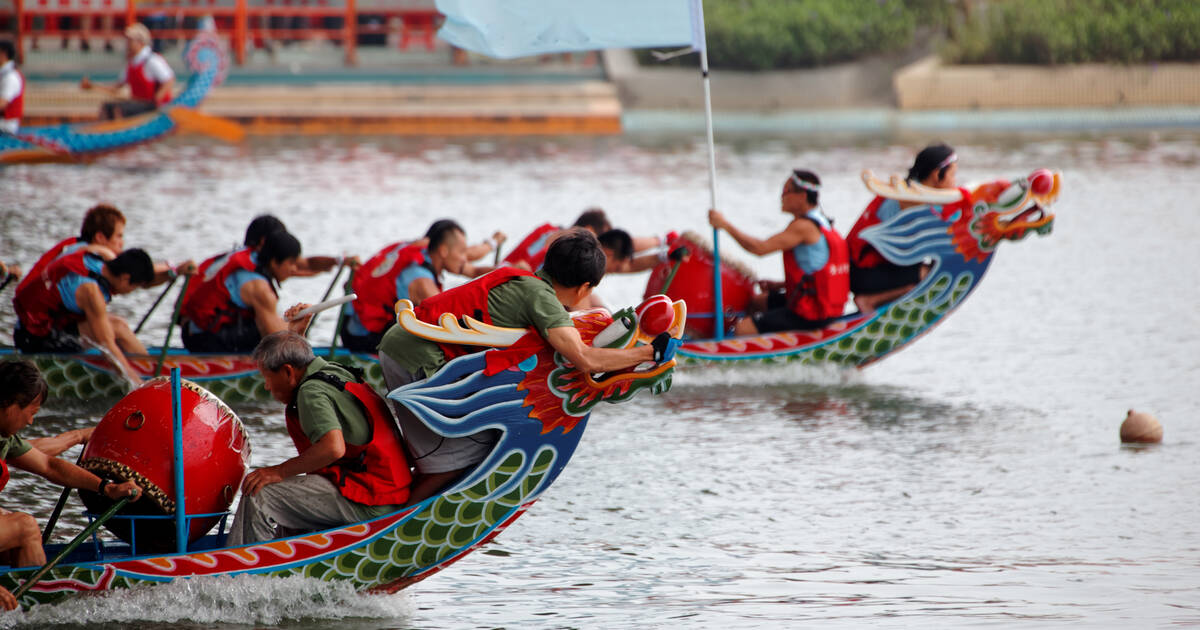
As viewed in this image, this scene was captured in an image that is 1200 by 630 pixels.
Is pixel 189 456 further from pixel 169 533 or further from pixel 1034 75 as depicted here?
pixel 1034 75

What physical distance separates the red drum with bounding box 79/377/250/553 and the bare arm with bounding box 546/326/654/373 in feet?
4.18

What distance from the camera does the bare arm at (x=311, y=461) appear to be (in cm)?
515

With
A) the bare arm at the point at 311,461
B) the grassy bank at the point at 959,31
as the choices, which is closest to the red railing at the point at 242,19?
the grassy bank at the point at 959,31

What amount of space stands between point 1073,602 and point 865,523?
1.27 metres

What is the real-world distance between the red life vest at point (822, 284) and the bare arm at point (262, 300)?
3070 mm

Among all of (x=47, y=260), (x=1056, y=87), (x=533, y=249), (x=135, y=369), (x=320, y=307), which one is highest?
(x=1056, y=87)

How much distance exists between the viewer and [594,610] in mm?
5820

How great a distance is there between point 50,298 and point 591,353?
170 inches

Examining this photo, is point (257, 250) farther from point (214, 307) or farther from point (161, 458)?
A: point (161, 458)

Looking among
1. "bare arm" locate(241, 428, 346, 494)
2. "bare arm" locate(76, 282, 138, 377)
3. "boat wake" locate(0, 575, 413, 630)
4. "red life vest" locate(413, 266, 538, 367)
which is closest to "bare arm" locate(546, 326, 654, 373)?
"red life vest" locate(413, 266, 538, 367)

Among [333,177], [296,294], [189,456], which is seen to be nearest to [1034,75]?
[333,177]

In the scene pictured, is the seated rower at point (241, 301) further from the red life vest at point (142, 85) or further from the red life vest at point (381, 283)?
the red life vest at point (142, 85)

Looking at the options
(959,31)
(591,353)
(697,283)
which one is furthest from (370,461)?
(959,31)

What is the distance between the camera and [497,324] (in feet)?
17.5
